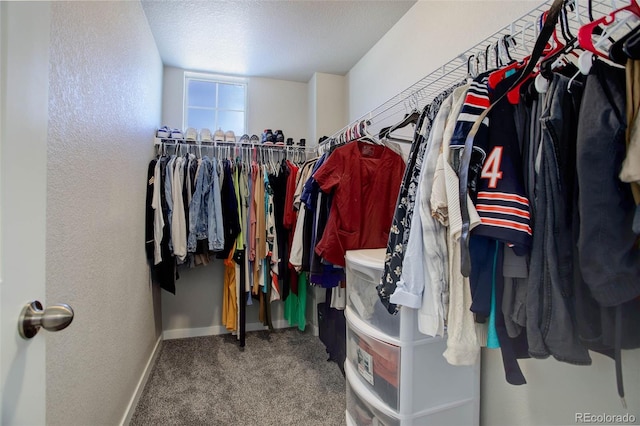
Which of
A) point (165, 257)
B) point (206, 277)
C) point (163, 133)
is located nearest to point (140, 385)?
point (165, 257)

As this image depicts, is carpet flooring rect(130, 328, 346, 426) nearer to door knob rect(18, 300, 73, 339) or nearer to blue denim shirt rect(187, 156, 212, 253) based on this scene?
blue denim shirt rect(187, 156, 212, 253)

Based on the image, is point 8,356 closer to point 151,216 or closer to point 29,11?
point 29,11

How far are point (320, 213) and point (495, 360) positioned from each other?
1114mm

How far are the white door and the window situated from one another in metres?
2.43

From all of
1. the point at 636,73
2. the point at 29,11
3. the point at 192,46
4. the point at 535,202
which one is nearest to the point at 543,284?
the point at 535,202

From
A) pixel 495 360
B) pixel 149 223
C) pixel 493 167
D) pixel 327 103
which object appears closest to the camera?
pixel 493 167

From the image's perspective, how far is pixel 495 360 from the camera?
1.24m

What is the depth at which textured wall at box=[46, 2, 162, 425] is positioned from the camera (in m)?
0.89

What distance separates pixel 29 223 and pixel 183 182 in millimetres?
1854

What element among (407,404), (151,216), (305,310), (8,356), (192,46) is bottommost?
(305,310)

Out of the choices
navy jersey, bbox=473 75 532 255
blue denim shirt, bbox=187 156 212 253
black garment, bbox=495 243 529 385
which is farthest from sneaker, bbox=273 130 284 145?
black garment, bbox=495 243 529 385

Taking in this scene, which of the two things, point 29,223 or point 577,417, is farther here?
point 577,417

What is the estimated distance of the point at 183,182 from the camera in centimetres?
224

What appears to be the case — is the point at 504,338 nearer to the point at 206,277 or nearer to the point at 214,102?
the point at 206,277
